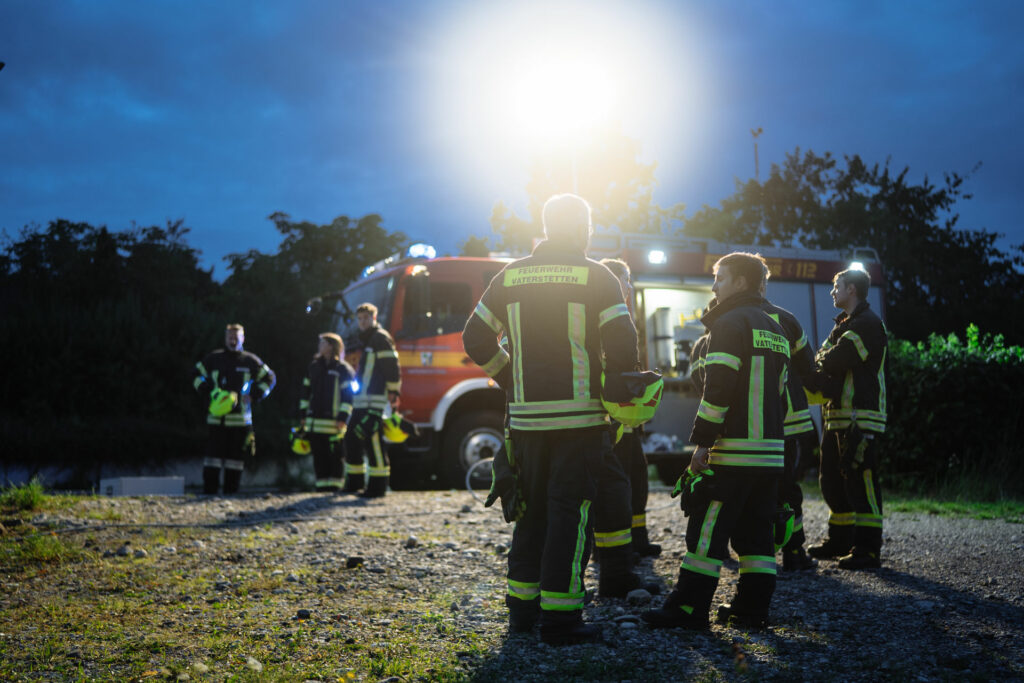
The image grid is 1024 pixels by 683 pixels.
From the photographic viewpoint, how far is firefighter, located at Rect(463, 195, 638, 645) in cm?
377

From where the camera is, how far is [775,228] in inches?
1319

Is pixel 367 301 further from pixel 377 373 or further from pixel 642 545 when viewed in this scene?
pixel 642 545

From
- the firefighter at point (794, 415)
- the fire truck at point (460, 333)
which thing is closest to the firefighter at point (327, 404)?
the fire truck at point (460, 333)

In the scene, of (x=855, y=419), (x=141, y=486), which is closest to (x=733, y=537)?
(x=855, y=419)

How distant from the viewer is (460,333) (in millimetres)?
10273

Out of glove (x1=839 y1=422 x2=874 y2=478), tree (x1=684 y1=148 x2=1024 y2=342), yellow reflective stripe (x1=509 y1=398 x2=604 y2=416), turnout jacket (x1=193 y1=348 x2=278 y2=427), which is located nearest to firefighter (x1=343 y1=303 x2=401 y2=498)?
turnout jacket (x1=193 y1=348 x2=278 y2=427)

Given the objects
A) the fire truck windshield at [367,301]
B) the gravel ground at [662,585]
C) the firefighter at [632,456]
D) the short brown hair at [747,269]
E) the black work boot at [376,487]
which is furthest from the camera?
the fire truck windshield at [367,301]

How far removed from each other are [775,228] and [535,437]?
31513 mm

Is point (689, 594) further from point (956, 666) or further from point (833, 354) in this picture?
point (833, 354)

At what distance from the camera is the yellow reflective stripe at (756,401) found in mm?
4004

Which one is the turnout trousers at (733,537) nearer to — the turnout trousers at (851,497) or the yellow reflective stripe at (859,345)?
the turnout trousers at (851,497)

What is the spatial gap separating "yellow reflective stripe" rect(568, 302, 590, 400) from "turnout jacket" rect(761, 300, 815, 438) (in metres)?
1.41

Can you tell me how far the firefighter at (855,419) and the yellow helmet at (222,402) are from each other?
6354 mm

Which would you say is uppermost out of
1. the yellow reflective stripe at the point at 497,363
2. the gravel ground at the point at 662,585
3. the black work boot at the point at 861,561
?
the yellow reflective stripe at the point at 497,363
